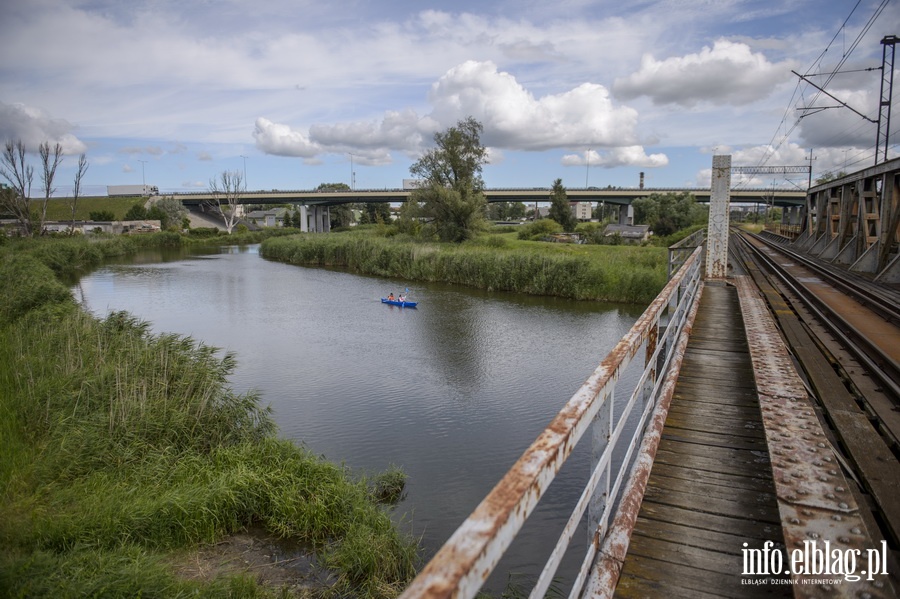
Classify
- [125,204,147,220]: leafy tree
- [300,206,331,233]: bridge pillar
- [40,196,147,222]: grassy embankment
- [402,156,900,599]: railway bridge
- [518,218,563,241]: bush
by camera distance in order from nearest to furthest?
[402,156,900,599]: railway bridge
[518,218,563,241]: bush
[300,206,331,233]: bridge pillar
[125,204,147,220]: leafy tree
[40,196,147,222]: grassy embankment

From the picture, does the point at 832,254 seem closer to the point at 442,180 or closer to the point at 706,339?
the point at 706,339

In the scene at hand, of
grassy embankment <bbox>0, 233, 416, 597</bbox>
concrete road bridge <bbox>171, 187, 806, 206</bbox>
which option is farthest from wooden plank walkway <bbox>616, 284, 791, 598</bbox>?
concrete road bridge <bbox>171, 187, 806, 206</bbox>

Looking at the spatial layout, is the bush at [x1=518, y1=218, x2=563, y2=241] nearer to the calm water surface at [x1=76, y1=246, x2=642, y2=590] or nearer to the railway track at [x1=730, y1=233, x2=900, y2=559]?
the calm water surface at [x1=76, y1=246, x2=642, y2=590]

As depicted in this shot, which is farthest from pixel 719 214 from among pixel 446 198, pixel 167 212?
pixel 167 212

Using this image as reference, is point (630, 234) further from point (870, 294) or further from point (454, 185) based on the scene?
point (870, 294)

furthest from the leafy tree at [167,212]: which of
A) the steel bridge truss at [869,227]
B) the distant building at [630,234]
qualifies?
the steel bridge truss at [869,227]

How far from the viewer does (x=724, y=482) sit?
350 cm

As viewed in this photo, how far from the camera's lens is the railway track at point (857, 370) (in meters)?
3.39

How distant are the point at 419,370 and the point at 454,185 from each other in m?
37.3

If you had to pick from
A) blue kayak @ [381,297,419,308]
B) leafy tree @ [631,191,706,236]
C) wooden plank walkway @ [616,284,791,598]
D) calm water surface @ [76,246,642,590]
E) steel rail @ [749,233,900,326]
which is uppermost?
leafy tree @ [631,191,706,236]

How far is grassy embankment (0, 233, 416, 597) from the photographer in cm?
525

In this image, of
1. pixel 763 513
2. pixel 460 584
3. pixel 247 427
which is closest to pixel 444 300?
pixel 247 427

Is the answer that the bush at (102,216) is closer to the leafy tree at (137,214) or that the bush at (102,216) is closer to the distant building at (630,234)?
the leafy tree at (137,214)

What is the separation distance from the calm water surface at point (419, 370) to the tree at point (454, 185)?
16.2m
